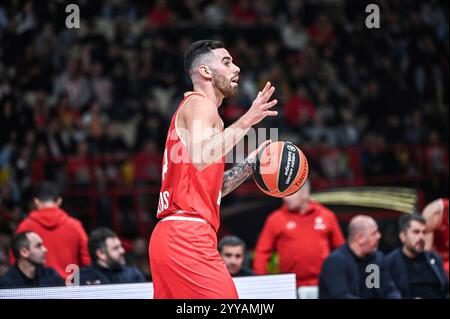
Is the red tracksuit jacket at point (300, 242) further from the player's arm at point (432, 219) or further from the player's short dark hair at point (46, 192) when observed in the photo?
the player's short dark hair at point (46, 192)

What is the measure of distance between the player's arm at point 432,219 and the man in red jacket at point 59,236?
3.53m

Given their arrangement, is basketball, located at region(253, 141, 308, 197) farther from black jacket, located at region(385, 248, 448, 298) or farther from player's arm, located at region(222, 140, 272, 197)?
black jacket, located at region(385, 248, 448, 298)

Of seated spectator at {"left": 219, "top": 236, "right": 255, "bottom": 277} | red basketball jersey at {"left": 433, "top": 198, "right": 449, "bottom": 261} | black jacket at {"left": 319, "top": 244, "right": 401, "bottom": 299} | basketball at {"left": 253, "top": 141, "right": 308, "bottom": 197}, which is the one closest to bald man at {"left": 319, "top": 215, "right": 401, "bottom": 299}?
black jacket at {"left": 319, "top": 244, "right": 401, "bottom": 299}

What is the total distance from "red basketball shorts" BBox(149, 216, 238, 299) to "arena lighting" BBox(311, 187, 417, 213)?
7.56 meters

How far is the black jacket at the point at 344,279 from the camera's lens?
814cm

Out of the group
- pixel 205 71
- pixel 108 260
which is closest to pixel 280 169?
pixel 205 71

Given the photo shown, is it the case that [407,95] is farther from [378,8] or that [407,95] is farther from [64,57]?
[64,57]

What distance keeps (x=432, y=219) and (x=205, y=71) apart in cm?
432

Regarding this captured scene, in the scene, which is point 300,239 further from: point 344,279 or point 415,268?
point 344,279

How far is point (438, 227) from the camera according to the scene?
9359 millimetres

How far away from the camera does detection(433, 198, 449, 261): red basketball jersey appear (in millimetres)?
9273

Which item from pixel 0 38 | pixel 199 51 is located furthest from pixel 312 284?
pixel 0 38

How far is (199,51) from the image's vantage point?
591 cm
